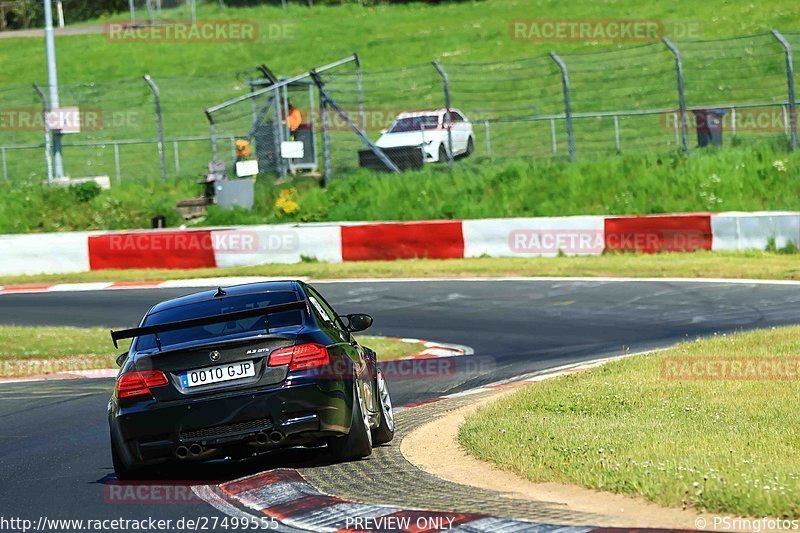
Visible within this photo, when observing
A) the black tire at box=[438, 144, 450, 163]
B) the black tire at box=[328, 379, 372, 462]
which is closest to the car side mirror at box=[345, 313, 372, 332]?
the black tire at box=[328, 379, 372, 462]

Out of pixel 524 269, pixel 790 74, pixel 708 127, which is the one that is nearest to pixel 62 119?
pixel 524 269

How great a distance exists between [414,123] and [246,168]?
13.4 feet

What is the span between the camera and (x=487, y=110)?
33.9 meters

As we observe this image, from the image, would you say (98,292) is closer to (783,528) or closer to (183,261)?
(183,261)

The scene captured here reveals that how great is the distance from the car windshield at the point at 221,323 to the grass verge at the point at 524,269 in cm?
1260

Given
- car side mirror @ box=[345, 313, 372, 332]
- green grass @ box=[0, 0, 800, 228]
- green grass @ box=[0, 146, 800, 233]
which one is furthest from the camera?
green grass @ box=[0, 0, 800, 228]

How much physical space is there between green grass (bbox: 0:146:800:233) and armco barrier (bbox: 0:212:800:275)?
300 cm

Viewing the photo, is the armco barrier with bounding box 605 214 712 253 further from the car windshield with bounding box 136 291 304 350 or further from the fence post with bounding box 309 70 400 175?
the car windshield with bounding box 136 291 304 350

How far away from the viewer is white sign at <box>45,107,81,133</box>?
29.9 meters

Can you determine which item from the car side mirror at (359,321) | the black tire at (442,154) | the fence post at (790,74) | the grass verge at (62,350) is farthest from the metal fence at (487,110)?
the car side mirror at (359,321)

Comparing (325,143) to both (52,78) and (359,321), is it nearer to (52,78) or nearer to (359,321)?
(52,78)

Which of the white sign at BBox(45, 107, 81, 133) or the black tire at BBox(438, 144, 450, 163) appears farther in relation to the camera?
the black tire at BBox(438, 144, 450, 163)

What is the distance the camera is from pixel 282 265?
81.9ft

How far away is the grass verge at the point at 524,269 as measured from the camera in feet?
68.2
